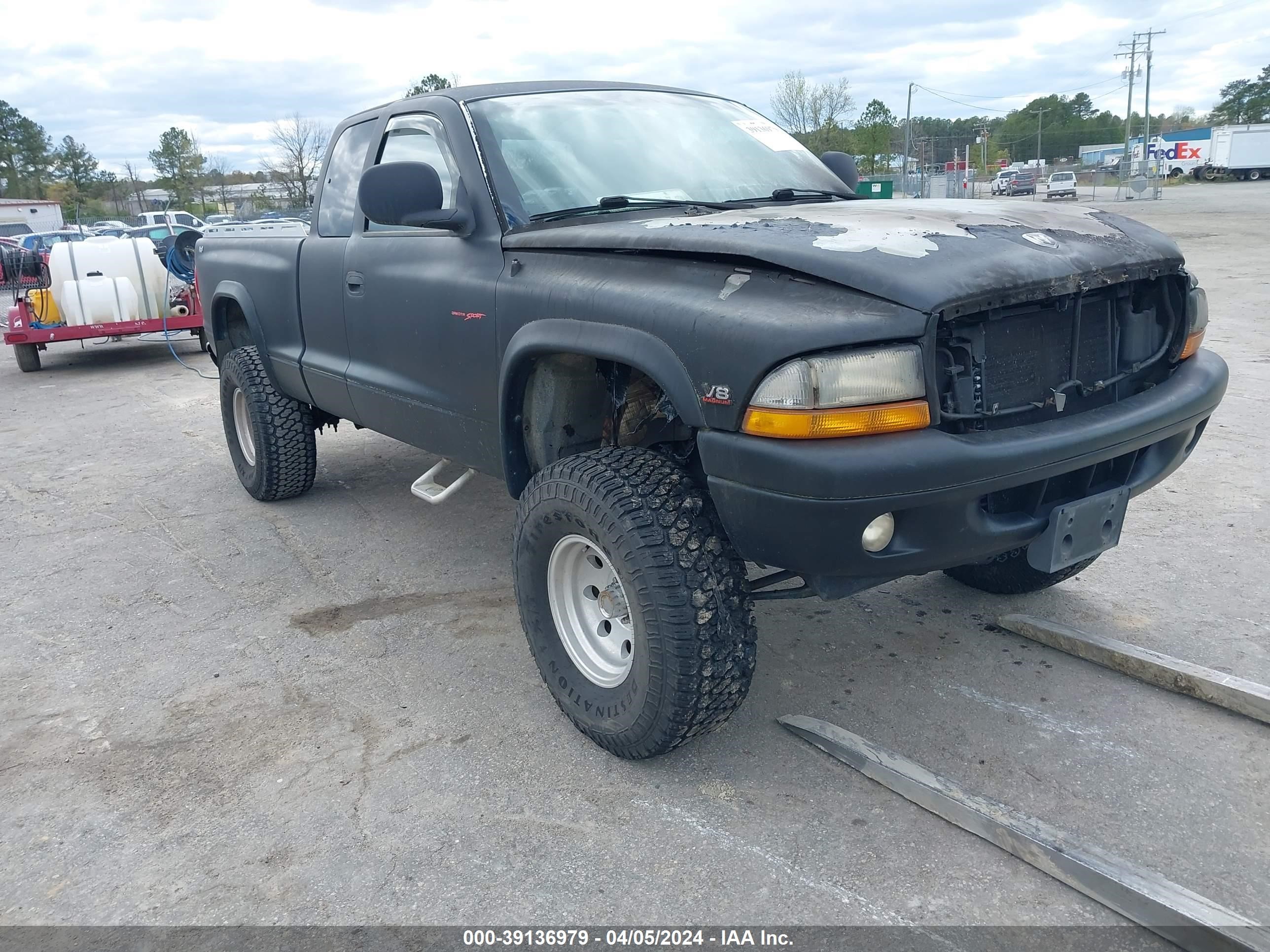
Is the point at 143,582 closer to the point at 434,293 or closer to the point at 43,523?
the point at 43,523

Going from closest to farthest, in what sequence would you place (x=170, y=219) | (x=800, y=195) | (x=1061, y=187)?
(x=800, y=195), (x=170, y=219), (x=1061, y=187)

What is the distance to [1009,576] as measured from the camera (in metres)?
3.88

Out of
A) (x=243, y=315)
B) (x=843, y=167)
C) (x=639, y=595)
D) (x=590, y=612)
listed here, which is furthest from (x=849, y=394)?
(x=243, y=315)

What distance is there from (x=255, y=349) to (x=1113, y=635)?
434 centimetres

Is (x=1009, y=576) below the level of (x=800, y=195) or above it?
below

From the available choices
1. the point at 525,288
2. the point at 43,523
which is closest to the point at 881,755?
the point at 525,288

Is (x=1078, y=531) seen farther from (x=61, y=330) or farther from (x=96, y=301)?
(x=61, y=330)

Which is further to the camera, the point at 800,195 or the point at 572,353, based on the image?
the point at 800,195

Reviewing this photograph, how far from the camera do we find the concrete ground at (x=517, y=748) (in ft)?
8.02

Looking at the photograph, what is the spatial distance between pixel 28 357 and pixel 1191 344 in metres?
12.2

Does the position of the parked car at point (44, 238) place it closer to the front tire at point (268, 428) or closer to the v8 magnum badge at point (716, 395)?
the front tire at point (268, 428)

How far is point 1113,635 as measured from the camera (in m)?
3.59

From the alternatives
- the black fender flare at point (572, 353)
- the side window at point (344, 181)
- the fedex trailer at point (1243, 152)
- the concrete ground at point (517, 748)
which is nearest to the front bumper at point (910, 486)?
the black fender flare at point (572, 353)

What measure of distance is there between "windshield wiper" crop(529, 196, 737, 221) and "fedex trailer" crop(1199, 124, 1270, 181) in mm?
61002
